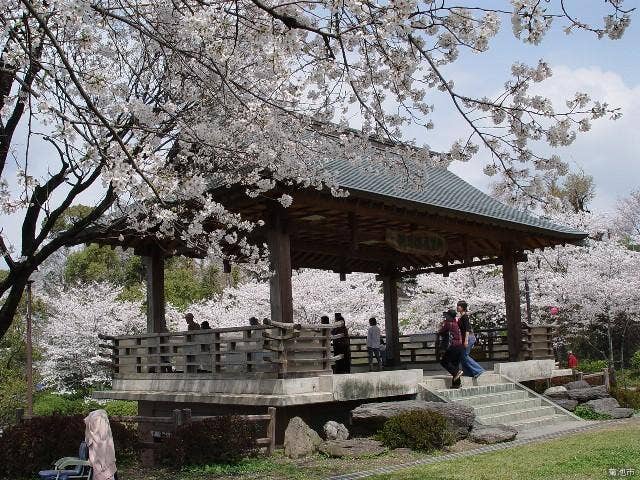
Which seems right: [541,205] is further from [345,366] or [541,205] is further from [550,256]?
[550,256]

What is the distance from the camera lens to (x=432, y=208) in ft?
44.2

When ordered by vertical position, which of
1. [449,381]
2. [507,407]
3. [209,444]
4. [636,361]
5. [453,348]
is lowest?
[636,361]

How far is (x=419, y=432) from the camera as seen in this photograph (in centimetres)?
1070

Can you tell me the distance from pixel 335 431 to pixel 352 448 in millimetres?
595

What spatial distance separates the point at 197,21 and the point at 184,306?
101 feet

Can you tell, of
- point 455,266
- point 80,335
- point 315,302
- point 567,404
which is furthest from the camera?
point 80,335

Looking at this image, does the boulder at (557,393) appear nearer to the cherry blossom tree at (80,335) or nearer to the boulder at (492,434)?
the boulder at (492,434)

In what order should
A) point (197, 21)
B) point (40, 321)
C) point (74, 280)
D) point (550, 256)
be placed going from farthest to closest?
point (74, 280)
point (40, 321)
point (550, 256)
point (197, 21)

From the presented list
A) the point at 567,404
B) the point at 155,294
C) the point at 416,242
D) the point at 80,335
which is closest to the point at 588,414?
the point at 567,404

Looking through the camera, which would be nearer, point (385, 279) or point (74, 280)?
point (385, 279)

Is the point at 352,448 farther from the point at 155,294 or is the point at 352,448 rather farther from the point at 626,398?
the point at 626,398

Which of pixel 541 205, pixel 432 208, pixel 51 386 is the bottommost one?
pixel 51 386

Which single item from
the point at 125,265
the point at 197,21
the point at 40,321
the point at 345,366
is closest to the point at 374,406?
the point at 345,366

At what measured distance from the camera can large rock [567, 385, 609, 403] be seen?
15188 mm
